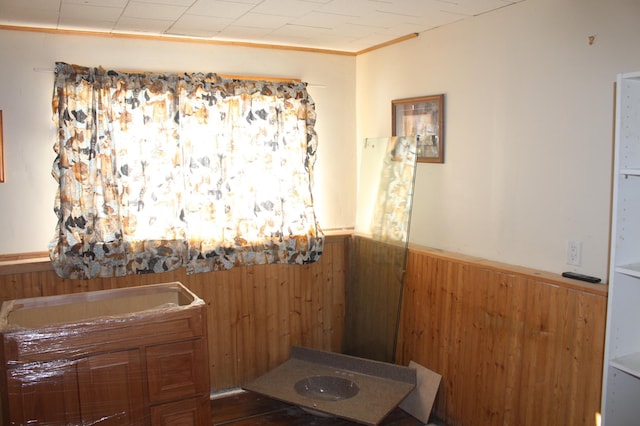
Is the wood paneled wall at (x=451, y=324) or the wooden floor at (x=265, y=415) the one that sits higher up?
the wood paneled wall at (x=451, y=324)

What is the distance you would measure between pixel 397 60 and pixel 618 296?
2.27 metres

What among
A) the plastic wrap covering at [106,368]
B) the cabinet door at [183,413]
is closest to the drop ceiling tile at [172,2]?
the plastic wrap covering at [106,368]

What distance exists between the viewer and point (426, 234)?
3.60 m

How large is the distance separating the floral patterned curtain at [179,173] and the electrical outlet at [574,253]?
176 cm

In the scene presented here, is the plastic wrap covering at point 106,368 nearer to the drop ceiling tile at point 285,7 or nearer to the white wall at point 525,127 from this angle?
the drop ceiling tile at point 285,7

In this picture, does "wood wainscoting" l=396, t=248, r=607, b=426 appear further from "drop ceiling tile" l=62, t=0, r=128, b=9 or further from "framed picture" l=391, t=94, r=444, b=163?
"drop ceiling tile" l=62, t=0, r=128, b=9

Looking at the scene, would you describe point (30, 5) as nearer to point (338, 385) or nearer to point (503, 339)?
point (338, 385)

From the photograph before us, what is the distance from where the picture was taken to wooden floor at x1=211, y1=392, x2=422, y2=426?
3.31 meters

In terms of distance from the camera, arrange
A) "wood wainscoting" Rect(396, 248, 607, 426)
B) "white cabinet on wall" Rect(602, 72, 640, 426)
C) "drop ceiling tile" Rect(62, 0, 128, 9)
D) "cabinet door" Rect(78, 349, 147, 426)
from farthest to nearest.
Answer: "drop ceiling tile" Rect(62, 0, 128, 9) → "wood wainscoting" Rect(396, 248, 607, 426) → "cabinet door" Rect(78, 349, 147, 426) → "white cabinet on wall" Rect(602, 72, 640, 426)

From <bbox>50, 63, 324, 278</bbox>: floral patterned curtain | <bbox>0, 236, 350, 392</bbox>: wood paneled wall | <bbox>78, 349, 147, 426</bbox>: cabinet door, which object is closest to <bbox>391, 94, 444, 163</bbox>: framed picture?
<bbox>50, 63, 324, 278</bbox>: floral patterned curtain

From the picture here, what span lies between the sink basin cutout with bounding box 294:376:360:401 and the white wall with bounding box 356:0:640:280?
106 cm

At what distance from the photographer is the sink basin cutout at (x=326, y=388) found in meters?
3.42

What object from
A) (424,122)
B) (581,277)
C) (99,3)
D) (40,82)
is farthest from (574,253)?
(40,82)

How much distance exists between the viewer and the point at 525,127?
285 cm
